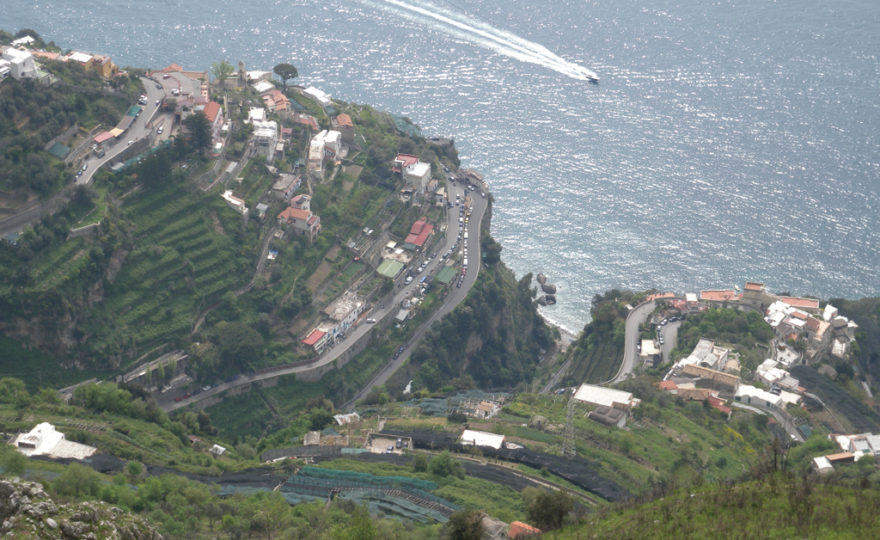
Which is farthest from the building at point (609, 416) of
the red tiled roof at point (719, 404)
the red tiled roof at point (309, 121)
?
the red tiled roof at point (309, 121)

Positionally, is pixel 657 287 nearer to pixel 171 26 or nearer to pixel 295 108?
pixel 295 108

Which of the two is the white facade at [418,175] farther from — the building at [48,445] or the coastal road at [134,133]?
the building at [48,445]

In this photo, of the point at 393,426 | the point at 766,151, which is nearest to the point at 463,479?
the point at 393,426

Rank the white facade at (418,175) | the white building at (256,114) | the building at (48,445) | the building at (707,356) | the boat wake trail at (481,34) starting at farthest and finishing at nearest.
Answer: the boat wake trail at (481,34)
the white facade at (418,175)
the white building at (256,114)
the building at (707,356)
the building at (48,445)

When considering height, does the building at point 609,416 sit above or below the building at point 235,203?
below

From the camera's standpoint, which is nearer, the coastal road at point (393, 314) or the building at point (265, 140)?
the coastal road at point (393, 314)

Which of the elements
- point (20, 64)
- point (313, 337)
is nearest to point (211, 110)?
point (20, 64)
